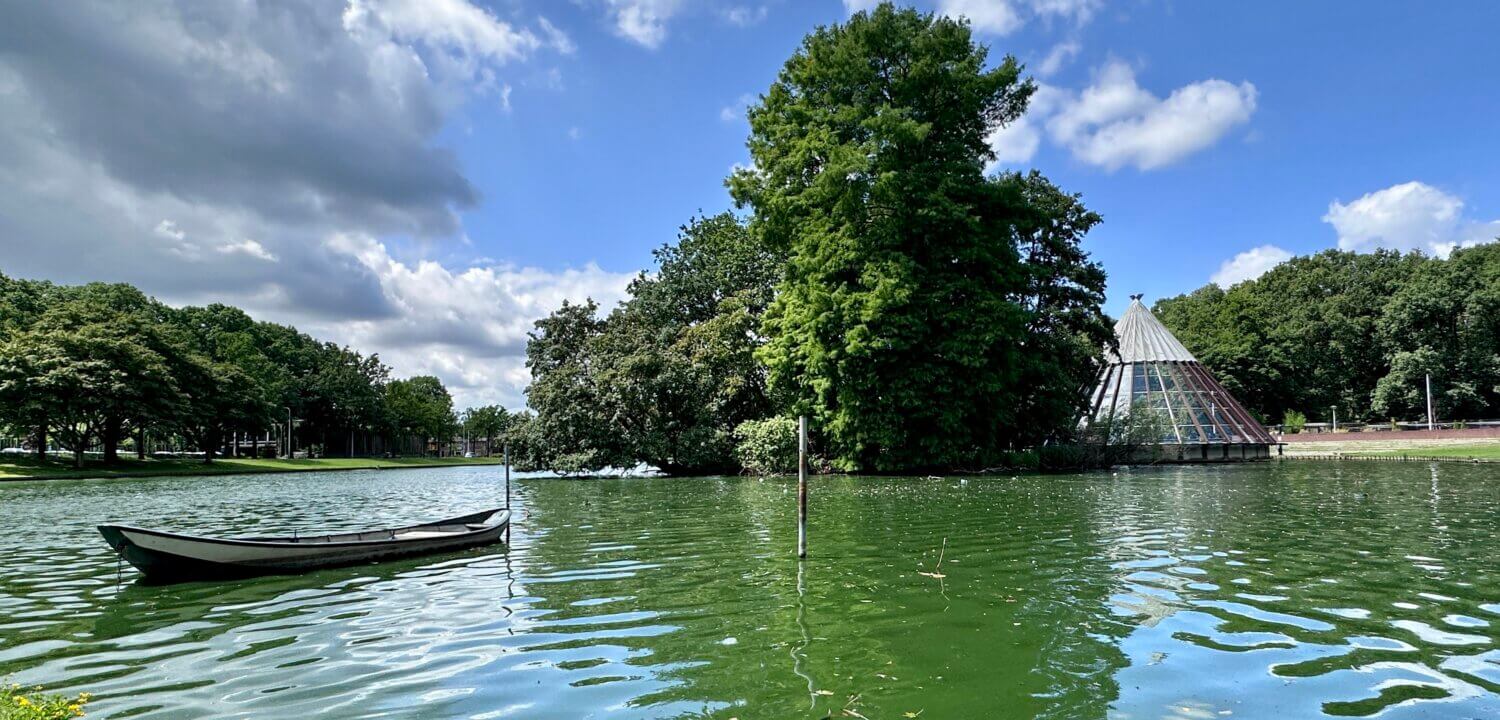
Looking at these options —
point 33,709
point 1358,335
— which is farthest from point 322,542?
point 1358,335

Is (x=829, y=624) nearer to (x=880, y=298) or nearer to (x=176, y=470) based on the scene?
(x=880, y=298)

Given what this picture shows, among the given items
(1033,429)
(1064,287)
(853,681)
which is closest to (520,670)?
(853,681)

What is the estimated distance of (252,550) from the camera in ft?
39.0

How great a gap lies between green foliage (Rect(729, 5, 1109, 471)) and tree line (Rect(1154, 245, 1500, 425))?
175 feet

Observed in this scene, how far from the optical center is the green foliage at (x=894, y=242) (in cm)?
3341

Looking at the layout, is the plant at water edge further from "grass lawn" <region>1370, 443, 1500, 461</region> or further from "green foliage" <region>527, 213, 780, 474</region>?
"grass lawn" <region>1370, 443, 1500, 461</region>

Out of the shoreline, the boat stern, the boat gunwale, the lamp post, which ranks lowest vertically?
the shoreline

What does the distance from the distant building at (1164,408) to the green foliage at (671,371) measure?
1976 cm

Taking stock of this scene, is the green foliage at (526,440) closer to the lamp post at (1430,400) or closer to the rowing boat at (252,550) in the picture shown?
the rowing boat at (252,550)

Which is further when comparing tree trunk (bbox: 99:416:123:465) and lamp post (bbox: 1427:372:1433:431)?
lamp post (bbox: 1427:372:1433:431)

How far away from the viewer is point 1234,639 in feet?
24.4

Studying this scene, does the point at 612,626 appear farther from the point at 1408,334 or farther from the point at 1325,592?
the point at 1408,334

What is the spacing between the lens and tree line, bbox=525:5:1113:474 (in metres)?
33.7

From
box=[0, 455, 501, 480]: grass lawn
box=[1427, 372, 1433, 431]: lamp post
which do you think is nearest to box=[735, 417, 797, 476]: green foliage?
box=[0, 455, 501, 480]: grass lawn
